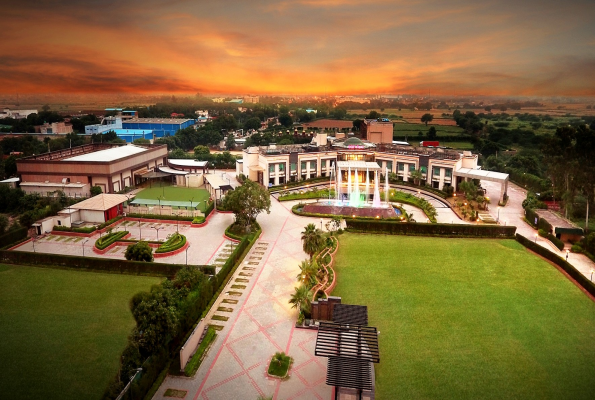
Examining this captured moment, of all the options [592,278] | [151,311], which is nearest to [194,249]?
[151,311]

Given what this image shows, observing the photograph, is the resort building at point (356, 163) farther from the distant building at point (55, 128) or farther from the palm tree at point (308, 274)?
the distant building at point (55, 128)

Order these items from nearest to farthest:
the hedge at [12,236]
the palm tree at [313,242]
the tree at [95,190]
A: the palm tree at [313,242]
the hedge at [12,236]
the tree at [95,190]

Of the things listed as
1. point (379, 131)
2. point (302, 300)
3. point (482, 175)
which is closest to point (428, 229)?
point (482, 175)

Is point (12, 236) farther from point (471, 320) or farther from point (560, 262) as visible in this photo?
point (560, 262)

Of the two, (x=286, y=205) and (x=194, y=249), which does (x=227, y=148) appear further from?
(x=194, y=249)

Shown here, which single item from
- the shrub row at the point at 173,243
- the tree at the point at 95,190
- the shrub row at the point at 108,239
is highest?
the tree at the point at 95,190

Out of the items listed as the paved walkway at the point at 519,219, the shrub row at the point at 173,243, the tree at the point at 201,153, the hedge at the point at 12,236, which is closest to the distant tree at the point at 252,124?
the tree at the point at 201,153

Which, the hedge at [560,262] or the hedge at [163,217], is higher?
the hedge at [163,217]
